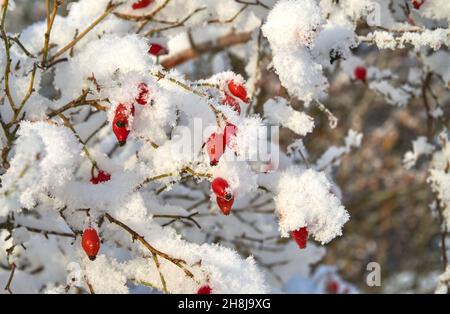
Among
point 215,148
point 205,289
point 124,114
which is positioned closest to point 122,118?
point 124,114

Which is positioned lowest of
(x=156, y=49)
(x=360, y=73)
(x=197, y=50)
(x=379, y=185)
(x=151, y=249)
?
(x=151, y=249)

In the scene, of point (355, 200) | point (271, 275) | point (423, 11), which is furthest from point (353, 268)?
point (423, 11)

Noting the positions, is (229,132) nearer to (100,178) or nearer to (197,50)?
(100,178)

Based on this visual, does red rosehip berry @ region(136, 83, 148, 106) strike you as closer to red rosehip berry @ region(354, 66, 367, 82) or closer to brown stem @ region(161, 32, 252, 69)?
red rosehip berry @ region(354, 66, 367, 82)

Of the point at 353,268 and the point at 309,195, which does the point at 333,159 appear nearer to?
the point at 309,195

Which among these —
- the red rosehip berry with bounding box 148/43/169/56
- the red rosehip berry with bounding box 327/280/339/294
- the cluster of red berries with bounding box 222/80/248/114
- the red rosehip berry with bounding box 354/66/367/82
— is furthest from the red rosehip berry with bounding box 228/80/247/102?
the red rosehip berry with bounding box 327/280/339/294

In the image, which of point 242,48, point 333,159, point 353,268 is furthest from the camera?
point 353,268
